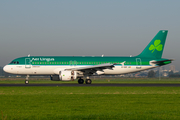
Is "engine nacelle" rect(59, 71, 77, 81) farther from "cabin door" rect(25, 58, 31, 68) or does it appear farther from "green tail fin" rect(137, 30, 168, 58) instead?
"green tail fin" rect(137, 30, 168, 58)

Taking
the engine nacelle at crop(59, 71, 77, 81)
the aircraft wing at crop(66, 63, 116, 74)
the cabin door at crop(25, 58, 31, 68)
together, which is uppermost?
the cabin door at crop(25, 58, 31, 68)

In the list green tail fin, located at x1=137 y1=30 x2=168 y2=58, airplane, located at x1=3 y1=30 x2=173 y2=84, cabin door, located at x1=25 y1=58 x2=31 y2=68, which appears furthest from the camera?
green tail fin, located at x1=137 y1=30 x2=168 y2=58

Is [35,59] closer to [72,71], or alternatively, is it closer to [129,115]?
[72,71]

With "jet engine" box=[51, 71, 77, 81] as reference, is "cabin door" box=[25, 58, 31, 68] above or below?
above

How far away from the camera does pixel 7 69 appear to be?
1613 inches

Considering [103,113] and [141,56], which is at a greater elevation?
[141,56]

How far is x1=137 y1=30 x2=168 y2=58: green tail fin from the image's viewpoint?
145 ft

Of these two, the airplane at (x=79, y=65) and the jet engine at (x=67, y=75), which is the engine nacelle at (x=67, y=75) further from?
the airplane at (x=79, y=65)

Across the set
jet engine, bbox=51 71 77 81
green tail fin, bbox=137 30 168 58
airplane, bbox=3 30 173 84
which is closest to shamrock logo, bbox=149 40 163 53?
green tail fin, bbox=137 30 168 58

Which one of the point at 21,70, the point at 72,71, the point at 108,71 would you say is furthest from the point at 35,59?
the point at 108,71

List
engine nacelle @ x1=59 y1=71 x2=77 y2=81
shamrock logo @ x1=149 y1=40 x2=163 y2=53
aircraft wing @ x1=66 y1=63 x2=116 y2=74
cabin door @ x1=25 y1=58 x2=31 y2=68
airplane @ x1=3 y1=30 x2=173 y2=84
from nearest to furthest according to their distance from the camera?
engine nacelle @ x1=59 y1=71 x2=77 y2=81 < aircraft wing @ x1=66 y1=63 x2=116 y2=74 < airplane @ x1=3 y1=30 x2=173 y2=84 < cabin door @ x1=25 y1=58 x2=31 y2=68 < shamrock logo @ x1=149 y1=40 x2=163 y2=53

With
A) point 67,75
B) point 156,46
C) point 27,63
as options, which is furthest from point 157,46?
point 27,63

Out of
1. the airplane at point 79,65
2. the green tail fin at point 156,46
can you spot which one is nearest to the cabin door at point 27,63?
the airplane at point 79,65

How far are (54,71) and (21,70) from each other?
518cm
